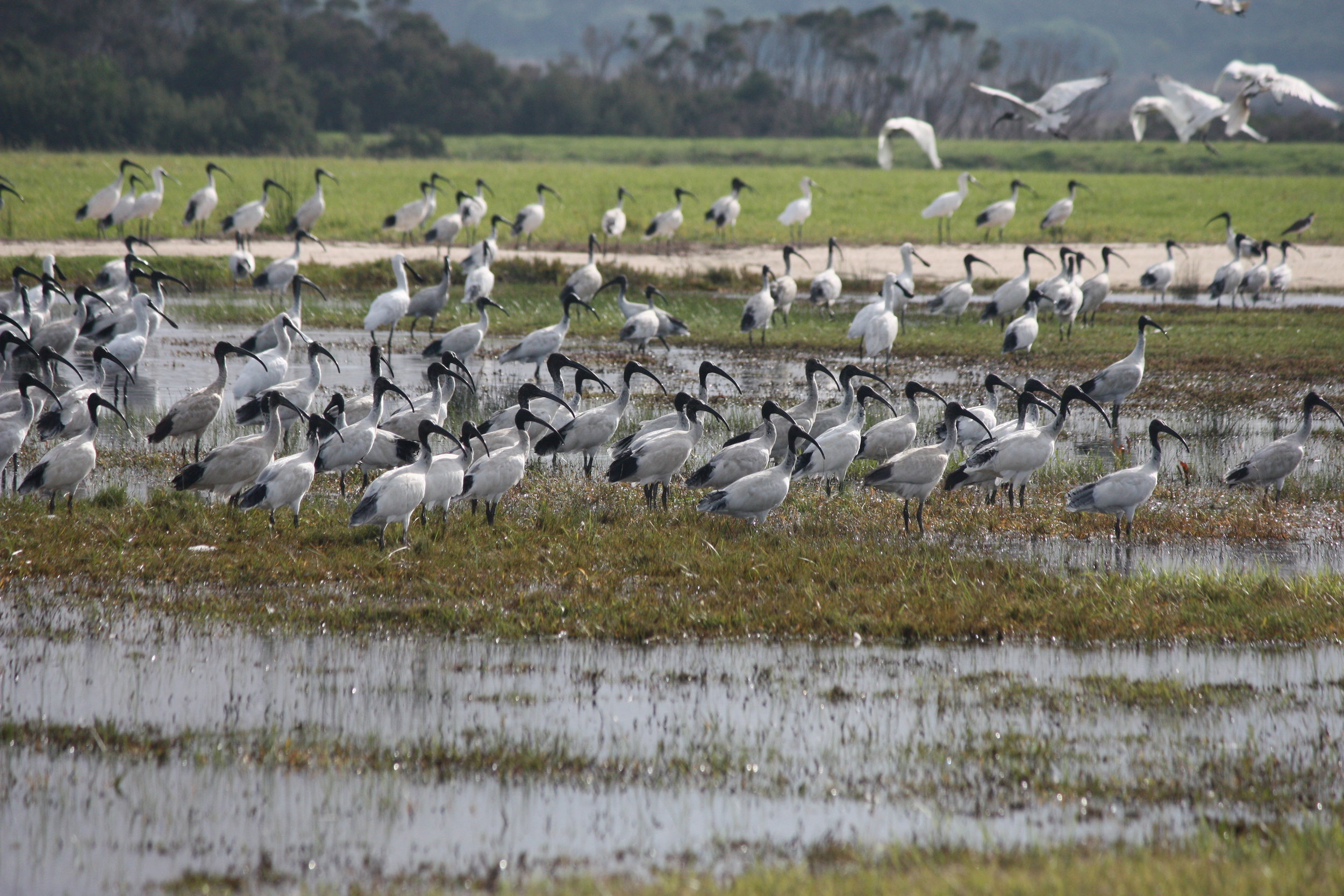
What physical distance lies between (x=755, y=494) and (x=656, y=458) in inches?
48.5

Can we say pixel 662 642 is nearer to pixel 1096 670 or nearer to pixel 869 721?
pixel 869 721

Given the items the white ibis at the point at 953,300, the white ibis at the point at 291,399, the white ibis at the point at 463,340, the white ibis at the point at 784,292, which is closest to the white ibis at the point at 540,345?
the white ibis at the point at 463,340

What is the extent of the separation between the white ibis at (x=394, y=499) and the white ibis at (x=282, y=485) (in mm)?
642

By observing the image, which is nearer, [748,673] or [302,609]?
[748,673]

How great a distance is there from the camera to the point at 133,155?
55.9 metres

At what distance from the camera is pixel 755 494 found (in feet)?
33.9

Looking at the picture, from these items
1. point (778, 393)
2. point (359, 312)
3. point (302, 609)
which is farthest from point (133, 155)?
point (302, 609)

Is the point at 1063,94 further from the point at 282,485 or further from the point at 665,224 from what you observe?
the point at 665,224

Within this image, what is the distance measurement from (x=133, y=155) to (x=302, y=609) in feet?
177

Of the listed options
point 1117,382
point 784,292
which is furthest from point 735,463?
point 784,292

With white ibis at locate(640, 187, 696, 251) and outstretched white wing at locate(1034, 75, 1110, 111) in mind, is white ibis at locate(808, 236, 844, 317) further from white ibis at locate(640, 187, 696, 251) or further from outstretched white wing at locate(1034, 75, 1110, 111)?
white ibis at locate(640, 187, 696, 251)

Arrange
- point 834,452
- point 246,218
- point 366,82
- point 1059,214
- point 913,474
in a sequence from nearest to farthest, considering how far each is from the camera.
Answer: point 913,474 → point 834,452 → point 246,218 → point 1059,214 → point 366,82

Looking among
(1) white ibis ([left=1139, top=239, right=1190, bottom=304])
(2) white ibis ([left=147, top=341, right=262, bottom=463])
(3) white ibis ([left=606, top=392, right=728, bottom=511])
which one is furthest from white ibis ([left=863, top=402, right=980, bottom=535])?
(1) white ibis ([left=1139, top=239, right=1190, bottom=304])

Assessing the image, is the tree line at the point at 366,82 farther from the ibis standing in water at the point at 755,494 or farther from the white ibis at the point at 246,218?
the ibis standing in water at the point at 755,494
